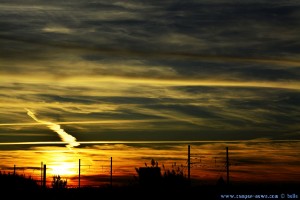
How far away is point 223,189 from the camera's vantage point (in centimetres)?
6950

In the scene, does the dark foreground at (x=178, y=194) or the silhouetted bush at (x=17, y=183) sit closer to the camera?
the dark foreground at (x=178, y=194)

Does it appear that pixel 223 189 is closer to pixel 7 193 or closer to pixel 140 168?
pixel 140 168

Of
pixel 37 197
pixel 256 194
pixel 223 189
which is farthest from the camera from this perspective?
pixel 37 197

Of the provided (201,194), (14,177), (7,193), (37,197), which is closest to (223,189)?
(201,194)

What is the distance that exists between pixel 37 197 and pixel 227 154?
74.7 ft

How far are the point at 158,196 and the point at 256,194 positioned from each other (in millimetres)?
9439

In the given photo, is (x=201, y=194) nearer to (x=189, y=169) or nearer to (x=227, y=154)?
(x=189, y=169)

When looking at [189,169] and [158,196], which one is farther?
[189,169]

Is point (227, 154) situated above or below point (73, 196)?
above

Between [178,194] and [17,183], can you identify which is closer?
[178,194]

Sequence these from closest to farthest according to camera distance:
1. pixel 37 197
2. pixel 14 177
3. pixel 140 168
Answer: pixel 37 197 < pixel 140 168 < pixel 14 177

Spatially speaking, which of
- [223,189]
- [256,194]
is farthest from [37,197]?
[256,194]

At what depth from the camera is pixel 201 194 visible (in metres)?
65.3

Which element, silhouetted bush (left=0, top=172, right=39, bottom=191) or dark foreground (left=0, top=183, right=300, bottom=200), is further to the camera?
silhouetted bush (left=0, top=172, right=39, bottom=191)
